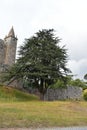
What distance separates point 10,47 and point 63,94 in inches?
711

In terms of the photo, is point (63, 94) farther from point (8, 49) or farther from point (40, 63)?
point (8, 49)

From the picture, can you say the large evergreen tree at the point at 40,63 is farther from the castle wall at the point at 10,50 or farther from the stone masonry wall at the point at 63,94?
the castle wall at the point at 10,50

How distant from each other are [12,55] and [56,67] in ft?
76.4

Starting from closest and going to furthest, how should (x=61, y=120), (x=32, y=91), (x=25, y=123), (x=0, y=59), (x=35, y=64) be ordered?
(x=25, y=123) → (x=61, y=120) → (x=35, y=64) → (x=32, y=91) → (x=0, y=59)

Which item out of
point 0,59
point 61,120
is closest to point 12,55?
point 0,59

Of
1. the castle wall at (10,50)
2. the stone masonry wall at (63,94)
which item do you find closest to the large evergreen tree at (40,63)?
the stone masonry wall at (63,94)

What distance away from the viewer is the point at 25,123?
539 inches

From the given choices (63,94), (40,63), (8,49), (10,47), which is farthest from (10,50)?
(40,63)

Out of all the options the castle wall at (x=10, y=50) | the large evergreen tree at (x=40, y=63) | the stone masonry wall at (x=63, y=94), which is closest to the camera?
the large evergreen tree at (x=40, y=63)

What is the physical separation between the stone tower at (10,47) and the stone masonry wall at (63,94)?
1533cm

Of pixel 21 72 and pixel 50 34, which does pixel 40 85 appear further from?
pixel 50 34

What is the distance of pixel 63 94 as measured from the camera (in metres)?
39.4

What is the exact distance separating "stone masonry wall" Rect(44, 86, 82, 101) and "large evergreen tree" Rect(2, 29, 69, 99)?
606 centimetres

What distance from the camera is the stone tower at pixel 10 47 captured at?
52.0m
